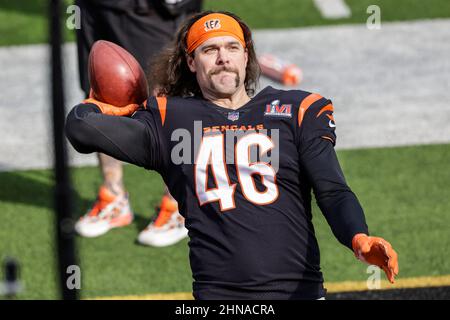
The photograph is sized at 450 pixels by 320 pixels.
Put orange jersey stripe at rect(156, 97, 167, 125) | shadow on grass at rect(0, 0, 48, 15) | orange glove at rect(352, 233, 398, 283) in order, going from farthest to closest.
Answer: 1. shadow on grass at rect(0, 0, 48, 15)
2. orange jersey stripe at rect(156, 97, 167, 125)
3. orange glove at rect(352, 233, 398, 283)

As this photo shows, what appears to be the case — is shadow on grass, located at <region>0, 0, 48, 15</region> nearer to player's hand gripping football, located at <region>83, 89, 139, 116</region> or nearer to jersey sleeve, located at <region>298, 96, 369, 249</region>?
player's hand gripping football, located at <region>83, 89, 139, 116</region>

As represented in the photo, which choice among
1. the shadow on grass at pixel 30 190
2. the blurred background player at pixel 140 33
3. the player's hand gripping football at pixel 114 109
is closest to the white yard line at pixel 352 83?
the shadow on grass at pixel 30 190

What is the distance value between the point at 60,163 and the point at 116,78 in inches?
79.5

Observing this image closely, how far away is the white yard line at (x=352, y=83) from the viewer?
27.8ft

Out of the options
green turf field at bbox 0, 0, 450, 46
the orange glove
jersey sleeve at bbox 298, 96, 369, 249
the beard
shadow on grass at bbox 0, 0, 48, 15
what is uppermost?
shadow on grass at bbox 0, 0, 48, 15

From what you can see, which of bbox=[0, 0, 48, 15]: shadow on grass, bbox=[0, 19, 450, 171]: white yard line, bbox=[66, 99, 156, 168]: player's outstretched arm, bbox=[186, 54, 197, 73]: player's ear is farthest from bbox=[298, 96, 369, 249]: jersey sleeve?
bbox=[0, 0, 48, 15]: shadow on grass

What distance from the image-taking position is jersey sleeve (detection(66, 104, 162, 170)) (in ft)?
14.7

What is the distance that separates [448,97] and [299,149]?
194 inches

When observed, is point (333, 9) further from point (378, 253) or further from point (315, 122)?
point (378, 253)

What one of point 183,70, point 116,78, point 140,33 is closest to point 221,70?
point 183,70

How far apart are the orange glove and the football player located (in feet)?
0.81

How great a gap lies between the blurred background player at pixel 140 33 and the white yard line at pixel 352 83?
1096mm

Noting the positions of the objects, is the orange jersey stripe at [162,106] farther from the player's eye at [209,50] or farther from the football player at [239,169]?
the player's eye at [209,50]
